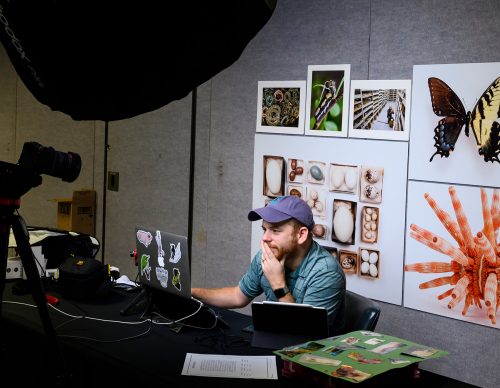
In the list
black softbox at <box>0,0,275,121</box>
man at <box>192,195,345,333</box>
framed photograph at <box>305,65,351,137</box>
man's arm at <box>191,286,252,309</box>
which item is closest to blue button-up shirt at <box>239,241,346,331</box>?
man at <box>192,195,345,333</box>

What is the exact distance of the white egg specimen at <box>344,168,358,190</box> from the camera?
363 centimetres

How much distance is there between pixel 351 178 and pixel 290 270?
1.01 metres

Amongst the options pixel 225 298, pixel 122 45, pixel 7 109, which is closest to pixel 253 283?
pixel 225 298

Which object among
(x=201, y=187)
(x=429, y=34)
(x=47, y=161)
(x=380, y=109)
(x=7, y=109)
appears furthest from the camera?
(x=7, y=109)

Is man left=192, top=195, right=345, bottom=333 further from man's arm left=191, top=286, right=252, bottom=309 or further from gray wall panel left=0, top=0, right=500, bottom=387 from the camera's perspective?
gray wall panel left=0, top=0, right=500, bottom=387

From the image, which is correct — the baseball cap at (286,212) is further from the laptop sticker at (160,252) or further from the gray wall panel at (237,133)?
the gray wall panel at (237,133)

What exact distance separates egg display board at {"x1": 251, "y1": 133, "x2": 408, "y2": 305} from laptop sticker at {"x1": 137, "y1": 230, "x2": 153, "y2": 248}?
135 cm

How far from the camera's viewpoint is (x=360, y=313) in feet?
8.50

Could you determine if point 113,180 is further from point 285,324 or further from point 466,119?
point 285,324

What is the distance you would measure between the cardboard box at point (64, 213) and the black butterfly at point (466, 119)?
9.67 ft

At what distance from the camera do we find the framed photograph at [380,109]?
342cm

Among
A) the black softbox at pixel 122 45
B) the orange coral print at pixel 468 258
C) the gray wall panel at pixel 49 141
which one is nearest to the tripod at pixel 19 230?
the black softbox at pixel 122 45

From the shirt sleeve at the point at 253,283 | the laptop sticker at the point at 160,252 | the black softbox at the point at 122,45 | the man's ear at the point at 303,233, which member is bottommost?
the shirt sleeve at the point at 253,283

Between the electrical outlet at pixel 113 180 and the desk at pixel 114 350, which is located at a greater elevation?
the electrical outlet at pixel 113 180
